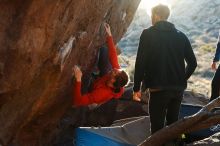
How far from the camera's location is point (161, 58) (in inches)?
264

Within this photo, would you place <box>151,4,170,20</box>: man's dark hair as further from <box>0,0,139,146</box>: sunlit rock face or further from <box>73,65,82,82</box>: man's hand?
<box>73,65,82,82</box>: man's hand

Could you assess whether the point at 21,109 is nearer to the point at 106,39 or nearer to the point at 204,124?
the point at 106,39

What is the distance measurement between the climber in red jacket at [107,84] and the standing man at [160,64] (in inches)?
43.5

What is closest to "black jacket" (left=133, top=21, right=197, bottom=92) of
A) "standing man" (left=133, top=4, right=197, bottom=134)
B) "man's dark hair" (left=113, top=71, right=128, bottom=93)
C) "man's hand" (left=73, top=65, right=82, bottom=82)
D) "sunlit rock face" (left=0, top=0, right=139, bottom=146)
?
"standing man" (left=133, top=4, right=197, bottom=134)

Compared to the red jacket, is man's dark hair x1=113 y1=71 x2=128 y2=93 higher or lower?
higher

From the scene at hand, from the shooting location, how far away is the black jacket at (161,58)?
263 inches

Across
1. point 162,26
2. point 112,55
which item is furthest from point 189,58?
point 112,55

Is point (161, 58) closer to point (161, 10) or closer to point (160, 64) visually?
point (160, 64)

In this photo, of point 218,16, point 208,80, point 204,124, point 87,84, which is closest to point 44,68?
point 87,84

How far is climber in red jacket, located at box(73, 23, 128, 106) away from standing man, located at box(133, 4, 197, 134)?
3.62 ft

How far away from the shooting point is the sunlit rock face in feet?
22.0

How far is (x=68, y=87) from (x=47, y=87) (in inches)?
33.7

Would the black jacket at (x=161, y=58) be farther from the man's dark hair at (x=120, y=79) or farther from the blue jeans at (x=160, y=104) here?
the man's dark hair at (x=120, y=79)

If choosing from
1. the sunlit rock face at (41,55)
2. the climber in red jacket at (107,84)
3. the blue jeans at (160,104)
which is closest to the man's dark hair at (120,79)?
the climber in red jacket at (107,84)
